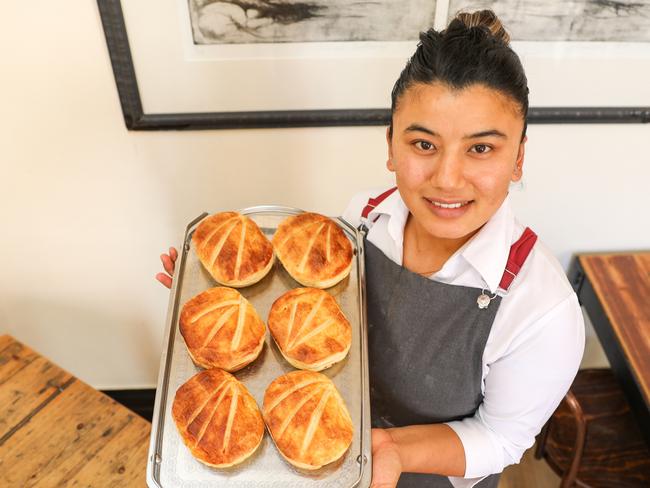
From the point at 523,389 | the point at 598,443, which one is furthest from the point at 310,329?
the point at 598,443

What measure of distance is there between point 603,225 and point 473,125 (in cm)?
124

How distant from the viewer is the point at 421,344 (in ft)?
4.27

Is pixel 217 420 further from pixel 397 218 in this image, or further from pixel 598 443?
pixel 598 443

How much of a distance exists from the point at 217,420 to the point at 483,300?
62cm

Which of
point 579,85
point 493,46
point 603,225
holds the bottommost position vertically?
point 603,225

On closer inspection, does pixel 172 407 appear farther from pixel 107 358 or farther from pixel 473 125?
pixel 107 358

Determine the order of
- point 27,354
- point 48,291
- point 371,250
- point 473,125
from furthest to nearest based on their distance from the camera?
1. point 48,291
2. point 27,354
3. point 371,250
4. point 473,125

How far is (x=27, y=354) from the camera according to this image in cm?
188

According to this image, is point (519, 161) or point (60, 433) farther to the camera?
point (60, 433)

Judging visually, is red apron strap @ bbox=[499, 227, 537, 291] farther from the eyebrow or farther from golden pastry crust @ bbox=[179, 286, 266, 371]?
golden pastry crust @ bbox=[179, 286, 266, 371]

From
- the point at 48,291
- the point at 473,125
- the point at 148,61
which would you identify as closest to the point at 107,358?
the point at 48,291

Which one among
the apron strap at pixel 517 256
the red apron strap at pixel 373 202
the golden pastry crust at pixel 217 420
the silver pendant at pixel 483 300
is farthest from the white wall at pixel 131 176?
the golden pastry crust at pixel 217 420

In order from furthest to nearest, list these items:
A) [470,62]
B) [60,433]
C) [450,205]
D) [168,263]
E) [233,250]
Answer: [60,433], [168,263], [233,250], [450,205], [470,62]

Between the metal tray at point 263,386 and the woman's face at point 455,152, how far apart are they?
0.33 meters
